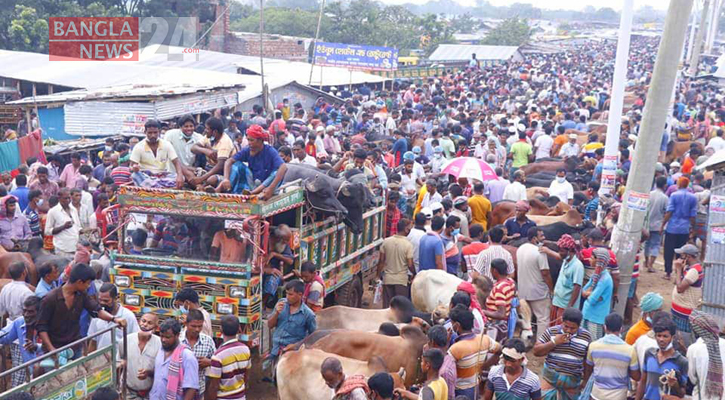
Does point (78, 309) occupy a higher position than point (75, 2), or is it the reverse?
point (75, 2)

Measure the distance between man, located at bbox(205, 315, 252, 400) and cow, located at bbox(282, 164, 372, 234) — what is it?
243 cm

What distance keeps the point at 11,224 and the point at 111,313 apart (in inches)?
161

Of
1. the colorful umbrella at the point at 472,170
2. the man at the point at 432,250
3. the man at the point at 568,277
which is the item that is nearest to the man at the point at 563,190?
the colorful umbrella at the point at 472,170

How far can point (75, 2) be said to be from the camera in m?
38.1

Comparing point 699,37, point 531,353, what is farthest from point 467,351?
point 699,37

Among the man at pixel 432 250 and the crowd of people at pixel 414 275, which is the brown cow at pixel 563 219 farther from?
the man at pixel 432 250

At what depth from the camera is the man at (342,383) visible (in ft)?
18.9

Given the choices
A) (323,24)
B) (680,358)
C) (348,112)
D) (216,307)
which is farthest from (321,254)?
(323,24)

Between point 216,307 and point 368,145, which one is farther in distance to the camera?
point 368,145

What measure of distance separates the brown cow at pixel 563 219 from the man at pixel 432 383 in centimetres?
605

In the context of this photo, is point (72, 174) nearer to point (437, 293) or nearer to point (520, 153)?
point (437, 293)

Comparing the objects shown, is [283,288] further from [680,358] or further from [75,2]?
[75,2]

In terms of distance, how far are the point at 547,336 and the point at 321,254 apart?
3.08 metres

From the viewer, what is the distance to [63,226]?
34.3 feet
